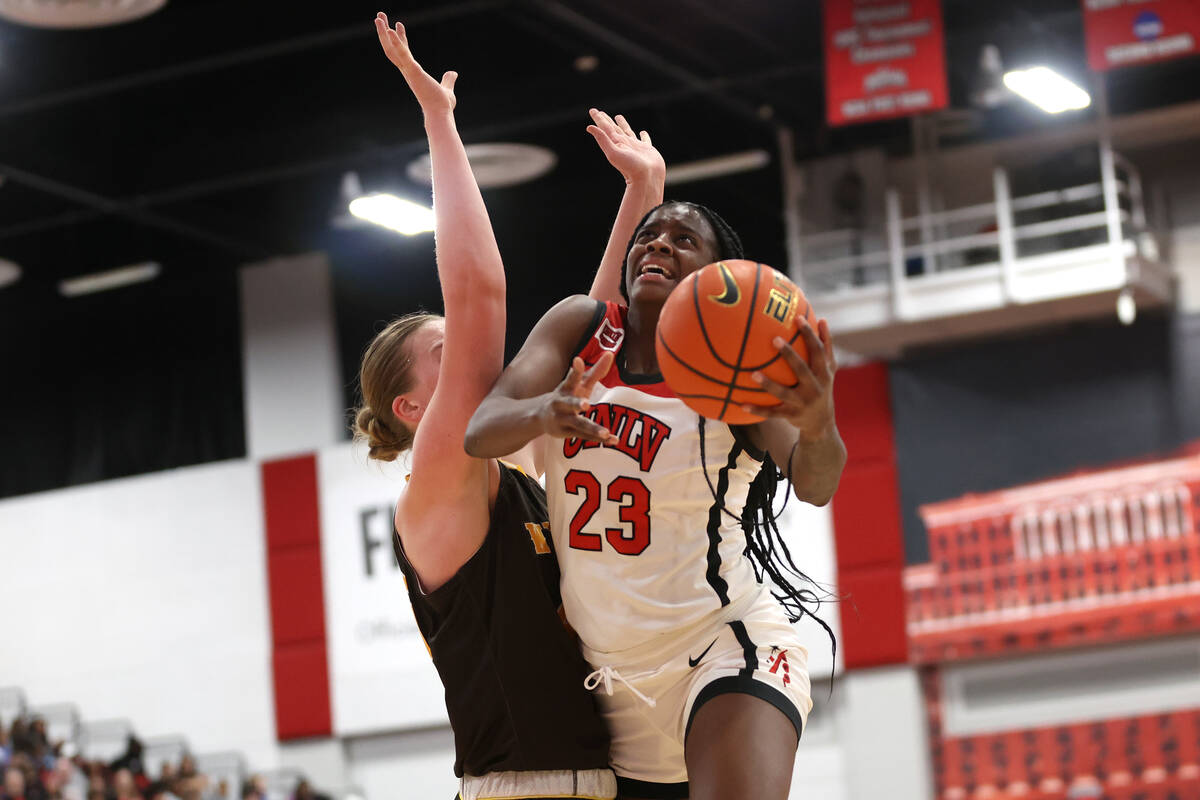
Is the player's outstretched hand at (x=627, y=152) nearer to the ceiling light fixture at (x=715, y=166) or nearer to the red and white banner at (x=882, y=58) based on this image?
the red and white banner at (x=882, y=58)

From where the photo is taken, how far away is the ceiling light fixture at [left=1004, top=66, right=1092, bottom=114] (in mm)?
11664

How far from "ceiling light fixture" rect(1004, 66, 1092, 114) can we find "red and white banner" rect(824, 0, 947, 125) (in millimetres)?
601

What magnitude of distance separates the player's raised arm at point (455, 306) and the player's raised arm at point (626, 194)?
21.6 inches

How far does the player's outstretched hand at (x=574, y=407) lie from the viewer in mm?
2828

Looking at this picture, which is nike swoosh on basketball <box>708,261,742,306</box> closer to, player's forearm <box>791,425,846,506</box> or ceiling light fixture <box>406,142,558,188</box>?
player's forearm <box>791,425,846,506</box>

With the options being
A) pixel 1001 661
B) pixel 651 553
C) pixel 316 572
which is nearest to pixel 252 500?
pixel 316 572

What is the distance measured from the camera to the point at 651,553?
10.7 feet

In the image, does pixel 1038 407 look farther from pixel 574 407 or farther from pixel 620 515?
pixel 574 407

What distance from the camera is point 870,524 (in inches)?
569

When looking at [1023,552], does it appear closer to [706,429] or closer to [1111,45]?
[1111,45]

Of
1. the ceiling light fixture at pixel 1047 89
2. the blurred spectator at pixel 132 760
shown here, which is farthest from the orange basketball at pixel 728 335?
the blurred spectator at pixel 132 760

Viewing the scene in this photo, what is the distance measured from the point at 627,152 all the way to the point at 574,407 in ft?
4.29

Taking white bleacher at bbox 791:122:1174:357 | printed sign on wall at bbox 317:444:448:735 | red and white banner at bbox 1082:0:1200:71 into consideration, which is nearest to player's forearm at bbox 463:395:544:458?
red and white banner at bbox 1082:0:1200:71

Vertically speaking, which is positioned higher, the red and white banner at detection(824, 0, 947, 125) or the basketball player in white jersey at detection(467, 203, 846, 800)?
the red and white banner at detection(824, 0, 947, 125)
